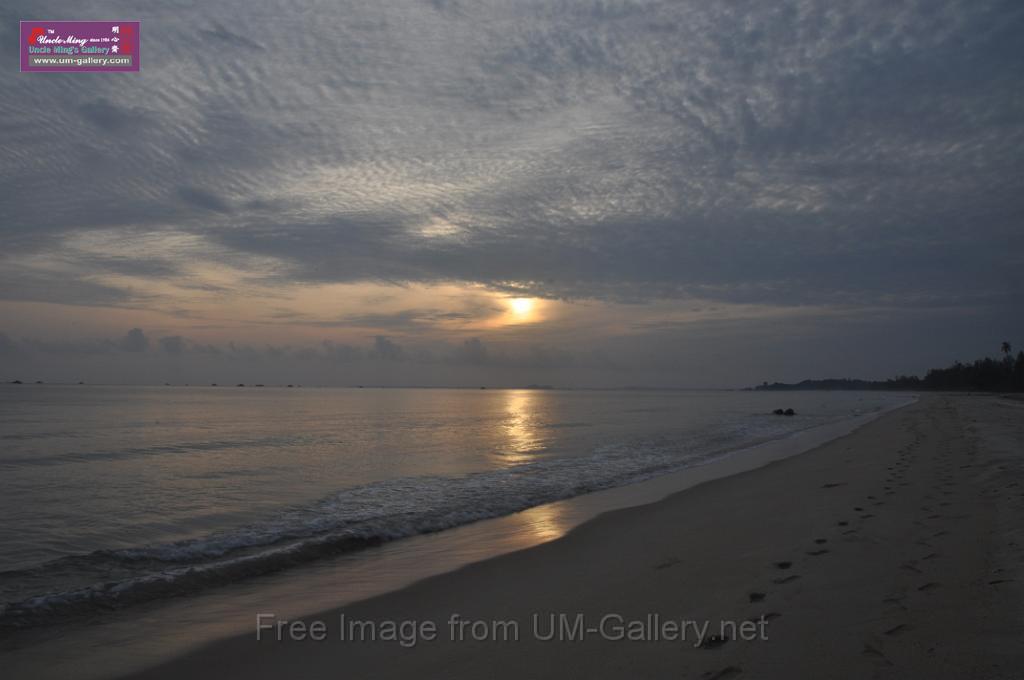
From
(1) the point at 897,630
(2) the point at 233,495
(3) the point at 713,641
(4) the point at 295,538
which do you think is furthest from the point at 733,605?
(2) the point at 233,495

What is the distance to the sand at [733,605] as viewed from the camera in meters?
4.54

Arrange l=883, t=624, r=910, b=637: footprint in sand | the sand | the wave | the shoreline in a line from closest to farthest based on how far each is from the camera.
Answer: the sand → l=883, t=624, r=910, b=637: footprint in sand → the shoreline → the wave

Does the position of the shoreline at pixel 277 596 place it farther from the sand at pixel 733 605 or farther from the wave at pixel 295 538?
the sand at pixel 733 605

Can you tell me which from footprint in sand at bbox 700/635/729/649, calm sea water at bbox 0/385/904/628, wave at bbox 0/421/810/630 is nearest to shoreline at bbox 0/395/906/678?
wave at bbox 0/421/810/630

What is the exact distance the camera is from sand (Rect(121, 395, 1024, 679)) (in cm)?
454

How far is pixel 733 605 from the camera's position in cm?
586

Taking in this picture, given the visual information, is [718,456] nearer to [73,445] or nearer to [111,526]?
[111,526]

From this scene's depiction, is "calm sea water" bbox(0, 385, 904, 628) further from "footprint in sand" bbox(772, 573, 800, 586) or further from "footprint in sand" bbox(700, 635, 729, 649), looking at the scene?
"footprint in sand" bbox(772, 573, 800, 586)

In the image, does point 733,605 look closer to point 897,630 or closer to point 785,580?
point 785,580

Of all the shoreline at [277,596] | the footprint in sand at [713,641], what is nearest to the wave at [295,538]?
the shoreline at [277,596]

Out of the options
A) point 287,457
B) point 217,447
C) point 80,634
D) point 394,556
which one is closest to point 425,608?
point 394,556

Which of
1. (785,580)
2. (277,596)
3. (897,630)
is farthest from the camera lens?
(277,596)

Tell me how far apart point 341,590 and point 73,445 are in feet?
89.3

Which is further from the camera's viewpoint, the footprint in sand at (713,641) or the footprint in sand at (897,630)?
the footprint in sand at (713,641)
